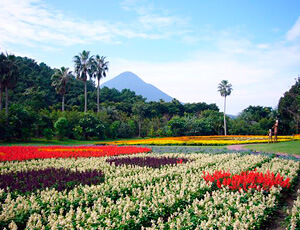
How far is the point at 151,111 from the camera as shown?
172 ft

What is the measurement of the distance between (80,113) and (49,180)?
97.0 ft

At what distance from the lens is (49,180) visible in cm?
732

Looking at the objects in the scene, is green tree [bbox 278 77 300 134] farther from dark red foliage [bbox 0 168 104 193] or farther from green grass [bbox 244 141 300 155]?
dark red foliage [bbox 0 168 104 193]

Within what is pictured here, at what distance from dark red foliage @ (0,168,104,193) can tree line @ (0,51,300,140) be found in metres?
21.3

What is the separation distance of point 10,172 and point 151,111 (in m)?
44.2

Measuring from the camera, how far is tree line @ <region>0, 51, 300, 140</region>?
3064 cm

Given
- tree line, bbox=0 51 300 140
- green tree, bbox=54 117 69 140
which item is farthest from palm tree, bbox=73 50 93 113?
green tree, bbox=54 117 69 140

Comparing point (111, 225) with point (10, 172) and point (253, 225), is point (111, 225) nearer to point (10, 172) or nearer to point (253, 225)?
point (253, 225)

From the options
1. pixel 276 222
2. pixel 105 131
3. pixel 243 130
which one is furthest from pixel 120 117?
pixel 276 222

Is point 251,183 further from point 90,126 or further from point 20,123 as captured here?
point 90,126

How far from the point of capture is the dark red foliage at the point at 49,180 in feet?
21.5

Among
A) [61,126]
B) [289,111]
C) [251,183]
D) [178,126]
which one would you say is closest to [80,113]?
[61,126]

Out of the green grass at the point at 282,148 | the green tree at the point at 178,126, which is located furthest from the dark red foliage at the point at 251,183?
the green tree at the point at 178,126

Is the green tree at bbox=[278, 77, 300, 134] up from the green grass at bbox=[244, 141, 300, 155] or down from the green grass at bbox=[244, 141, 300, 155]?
up
